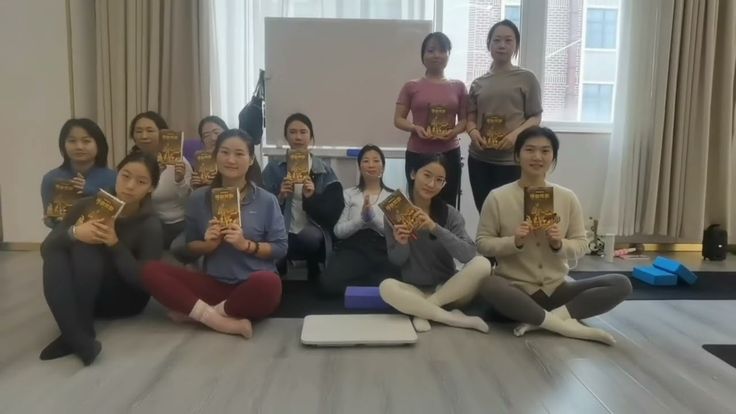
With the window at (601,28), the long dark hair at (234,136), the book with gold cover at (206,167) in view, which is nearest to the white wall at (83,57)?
the book with gold cover at (206,167)

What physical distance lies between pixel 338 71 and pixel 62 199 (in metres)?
2.00

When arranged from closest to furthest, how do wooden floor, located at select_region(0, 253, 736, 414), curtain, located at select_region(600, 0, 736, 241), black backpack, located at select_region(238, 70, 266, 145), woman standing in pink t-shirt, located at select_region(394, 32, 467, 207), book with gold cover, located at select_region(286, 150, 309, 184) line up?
1. wooden floor, located at select_region(0, 253, 736, 414)
2. book with gold cover, located at select_region(286, 150, 309, 184)
3. woman standing in pink t-shirt, located at select_region(394, 32, 467, 207)
4. black backpack, located at select_region(238, 70, 266, 145)
5. curtain, located at select_region(600, 0, 736, 241)

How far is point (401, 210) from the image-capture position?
2.58 meters

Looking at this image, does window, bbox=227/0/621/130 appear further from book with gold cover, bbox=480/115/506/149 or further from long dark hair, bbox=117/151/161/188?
long dark hair, bbox=117/151/161/188

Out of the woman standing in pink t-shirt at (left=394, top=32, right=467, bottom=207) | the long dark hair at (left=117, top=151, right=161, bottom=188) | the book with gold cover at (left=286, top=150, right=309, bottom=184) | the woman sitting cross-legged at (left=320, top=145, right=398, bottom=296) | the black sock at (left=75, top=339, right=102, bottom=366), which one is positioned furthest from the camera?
the woman standing in pink t-shirt at (left=394, top=32, right=467, bottom=207)

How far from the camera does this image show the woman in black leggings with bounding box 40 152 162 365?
2.22 metres

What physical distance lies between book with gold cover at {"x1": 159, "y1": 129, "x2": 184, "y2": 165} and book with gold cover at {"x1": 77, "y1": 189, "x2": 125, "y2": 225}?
29.5 inches

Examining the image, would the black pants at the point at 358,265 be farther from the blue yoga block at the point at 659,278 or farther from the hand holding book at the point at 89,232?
the blue yoga block at the point at 659,278

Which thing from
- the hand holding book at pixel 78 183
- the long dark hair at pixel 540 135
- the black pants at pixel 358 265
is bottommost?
the black pants at pixel 358 265

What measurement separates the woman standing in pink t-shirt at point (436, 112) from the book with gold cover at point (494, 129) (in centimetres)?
21

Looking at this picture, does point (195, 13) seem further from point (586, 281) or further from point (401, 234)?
point (586, 281)

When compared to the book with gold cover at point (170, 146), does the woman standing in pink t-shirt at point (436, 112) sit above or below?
above

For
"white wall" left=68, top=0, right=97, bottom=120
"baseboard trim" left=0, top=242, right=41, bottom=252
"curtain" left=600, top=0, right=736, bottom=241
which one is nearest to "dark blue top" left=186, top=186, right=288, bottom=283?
"white wall" left=68, top=0, right=97, bottom=120

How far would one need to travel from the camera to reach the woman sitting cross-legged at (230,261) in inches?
97.2
